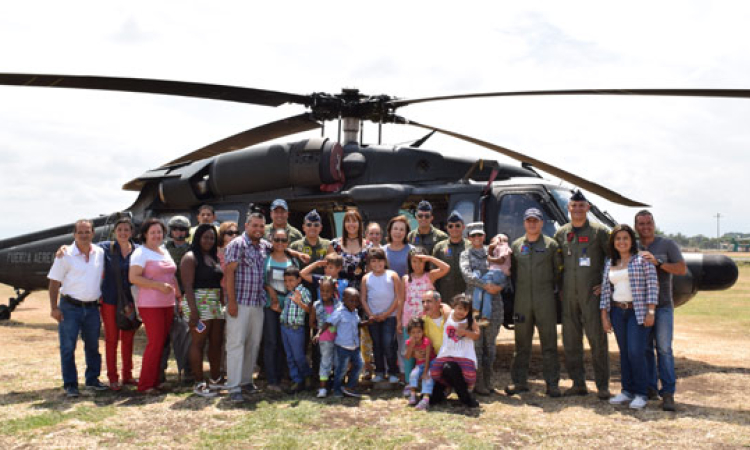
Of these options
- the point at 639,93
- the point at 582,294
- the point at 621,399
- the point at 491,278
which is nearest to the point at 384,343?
the point at 491,278

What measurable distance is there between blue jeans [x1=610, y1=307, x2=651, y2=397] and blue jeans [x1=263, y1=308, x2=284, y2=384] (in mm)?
3255

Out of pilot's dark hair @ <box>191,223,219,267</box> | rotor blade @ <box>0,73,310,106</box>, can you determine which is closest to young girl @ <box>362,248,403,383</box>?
pilot's dark hair @ <box>191,223,219,267</box>

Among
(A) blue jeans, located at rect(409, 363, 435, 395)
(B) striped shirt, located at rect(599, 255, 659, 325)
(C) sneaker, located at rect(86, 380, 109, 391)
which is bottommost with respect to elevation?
(C) sneaker, located at rect(86, 380, 109, 391)

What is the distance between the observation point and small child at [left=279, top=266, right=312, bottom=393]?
218 inches

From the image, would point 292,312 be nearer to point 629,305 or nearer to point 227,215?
point 629,305

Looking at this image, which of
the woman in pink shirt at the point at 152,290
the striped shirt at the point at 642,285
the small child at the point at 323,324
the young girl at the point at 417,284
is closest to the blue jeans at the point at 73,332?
the woman in pink shirt at the point at 152,290

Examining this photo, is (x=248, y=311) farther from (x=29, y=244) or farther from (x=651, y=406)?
(x=29, y=244)

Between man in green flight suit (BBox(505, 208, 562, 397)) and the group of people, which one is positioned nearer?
the group of people

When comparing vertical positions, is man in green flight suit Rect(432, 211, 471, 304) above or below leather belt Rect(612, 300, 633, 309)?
above

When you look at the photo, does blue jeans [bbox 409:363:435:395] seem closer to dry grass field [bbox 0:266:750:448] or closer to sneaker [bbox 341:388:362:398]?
dry grass field [bbox 0:266:750:448]

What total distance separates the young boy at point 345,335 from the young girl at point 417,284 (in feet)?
1.55

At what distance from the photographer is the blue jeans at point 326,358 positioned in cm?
539

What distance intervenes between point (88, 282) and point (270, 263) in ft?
5.74

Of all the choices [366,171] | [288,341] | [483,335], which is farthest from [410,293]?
[366,171]
